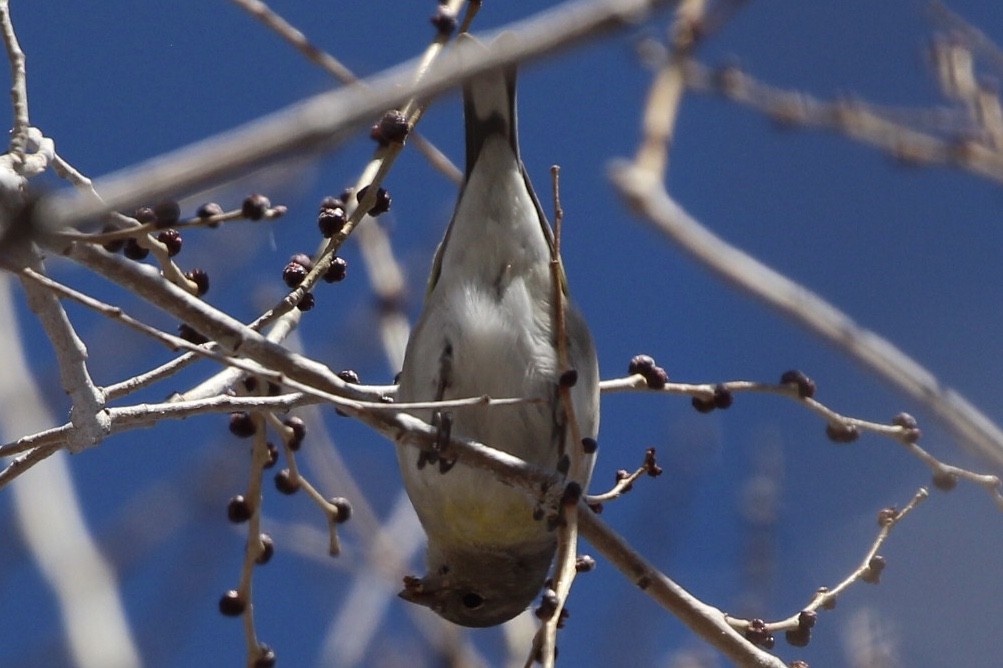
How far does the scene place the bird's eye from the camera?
12.1ft

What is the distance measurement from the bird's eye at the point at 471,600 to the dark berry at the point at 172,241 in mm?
1449

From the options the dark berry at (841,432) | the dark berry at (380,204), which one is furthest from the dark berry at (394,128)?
the dark berry at (841,432)

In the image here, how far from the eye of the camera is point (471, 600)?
3.69 m

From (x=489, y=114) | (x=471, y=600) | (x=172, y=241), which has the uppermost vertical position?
(x=489, y=114)

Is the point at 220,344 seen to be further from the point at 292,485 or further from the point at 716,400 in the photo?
the point at 716,400

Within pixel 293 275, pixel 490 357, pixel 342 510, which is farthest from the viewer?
pixel 490 357

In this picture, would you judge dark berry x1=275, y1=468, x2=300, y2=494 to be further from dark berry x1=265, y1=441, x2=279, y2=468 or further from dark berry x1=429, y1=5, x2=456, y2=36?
dark berry x1=429, y1=5, x2=456, y2=36

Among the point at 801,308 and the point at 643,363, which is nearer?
the point at 801,308

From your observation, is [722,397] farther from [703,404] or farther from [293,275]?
[293,275]

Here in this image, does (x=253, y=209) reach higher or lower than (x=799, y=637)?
higher

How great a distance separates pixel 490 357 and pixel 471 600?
0.77 meters

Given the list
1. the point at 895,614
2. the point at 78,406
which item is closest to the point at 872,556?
the point at 895,614

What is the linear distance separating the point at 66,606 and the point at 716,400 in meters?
1.93

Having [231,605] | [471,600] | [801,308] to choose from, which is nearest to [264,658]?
[231,605]
